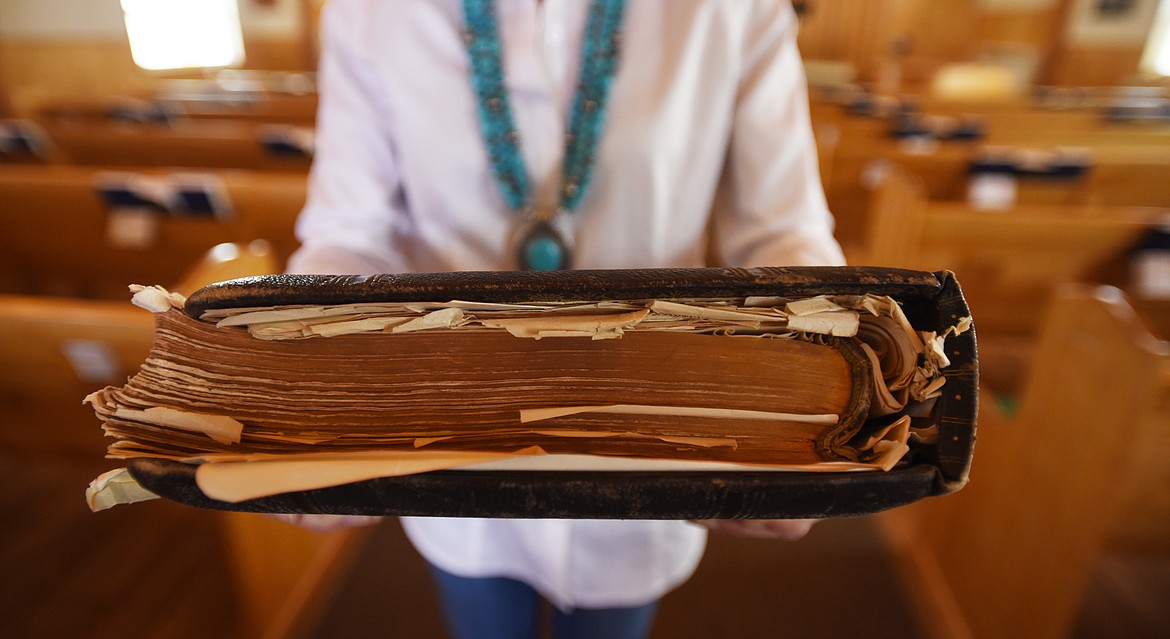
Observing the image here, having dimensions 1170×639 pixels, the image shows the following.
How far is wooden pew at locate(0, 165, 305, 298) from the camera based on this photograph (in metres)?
1.31

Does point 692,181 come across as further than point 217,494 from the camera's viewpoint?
Yes

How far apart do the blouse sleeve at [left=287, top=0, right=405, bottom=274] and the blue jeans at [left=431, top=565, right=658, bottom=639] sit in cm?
35

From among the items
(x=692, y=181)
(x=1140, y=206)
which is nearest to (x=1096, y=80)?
(x=1140, y=206)

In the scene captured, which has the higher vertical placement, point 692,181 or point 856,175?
point 692,181

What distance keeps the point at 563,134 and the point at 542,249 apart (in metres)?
0.11

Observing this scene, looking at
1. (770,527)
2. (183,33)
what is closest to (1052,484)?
(770,527)

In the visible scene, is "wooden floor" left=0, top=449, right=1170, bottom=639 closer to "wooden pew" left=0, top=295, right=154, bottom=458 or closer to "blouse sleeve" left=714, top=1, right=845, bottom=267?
"wooden pew" left=0, top=295, right=154, bottom=458

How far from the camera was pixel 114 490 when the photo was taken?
0.27 metres

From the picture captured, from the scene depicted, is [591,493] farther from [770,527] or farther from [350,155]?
[350,155]

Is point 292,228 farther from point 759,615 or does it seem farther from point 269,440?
point 759,615

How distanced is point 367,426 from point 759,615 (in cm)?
118

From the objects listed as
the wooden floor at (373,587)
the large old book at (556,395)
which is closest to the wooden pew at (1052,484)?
the wooden floor at (373,587)

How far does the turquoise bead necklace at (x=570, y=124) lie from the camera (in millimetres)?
481

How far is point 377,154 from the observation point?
1.70 ft
